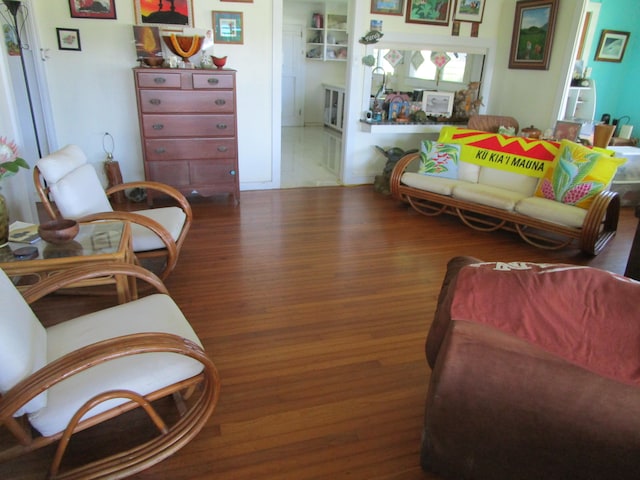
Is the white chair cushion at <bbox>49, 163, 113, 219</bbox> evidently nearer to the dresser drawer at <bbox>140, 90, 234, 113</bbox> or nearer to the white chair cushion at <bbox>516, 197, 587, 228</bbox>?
the dresser drawer at <bbox>140, 90, 234, 113</bbox>

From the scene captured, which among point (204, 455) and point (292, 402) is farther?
point (292, 402)

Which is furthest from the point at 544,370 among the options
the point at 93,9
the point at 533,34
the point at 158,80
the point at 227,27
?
the point at 533,34

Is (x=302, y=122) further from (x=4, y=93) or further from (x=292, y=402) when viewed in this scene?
(x=292, y=402)

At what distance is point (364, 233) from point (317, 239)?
0.45 m

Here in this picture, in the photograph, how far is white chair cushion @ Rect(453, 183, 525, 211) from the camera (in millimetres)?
3867

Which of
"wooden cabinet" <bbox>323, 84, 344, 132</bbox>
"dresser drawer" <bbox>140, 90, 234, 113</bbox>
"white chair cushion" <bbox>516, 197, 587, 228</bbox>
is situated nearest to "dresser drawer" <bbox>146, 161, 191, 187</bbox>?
"dresser drawer" <bbox>140, 90, 234, 113</bbox>

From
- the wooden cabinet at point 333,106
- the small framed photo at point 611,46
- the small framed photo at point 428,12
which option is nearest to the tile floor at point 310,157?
the wooden cabinet at point 333,106

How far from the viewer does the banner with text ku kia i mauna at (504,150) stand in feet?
13.3

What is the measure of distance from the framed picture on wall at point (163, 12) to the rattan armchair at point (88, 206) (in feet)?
6.43

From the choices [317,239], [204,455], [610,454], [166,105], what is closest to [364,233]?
[317,239]

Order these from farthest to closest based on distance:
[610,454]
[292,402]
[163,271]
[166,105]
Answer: [166,105] < [163,271] < [292,402] < [610,454]

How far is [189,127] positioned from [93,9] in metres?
1.35

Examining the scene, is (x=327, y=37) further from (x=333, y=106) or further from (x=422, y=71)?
(x=422, y=71)

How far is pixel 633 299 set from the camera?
1.12 meters
